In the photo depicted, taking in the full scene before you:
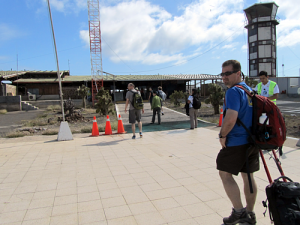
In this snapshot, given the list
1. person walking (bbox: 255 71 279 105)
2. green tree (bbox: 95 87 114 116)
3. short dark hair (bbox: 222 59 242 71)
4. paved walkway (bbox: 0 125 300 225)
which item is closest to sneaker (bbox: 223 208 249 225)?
paved walkway (bbox: 0 125 300 225)

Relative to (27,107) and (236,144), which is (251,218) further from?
(27,107)

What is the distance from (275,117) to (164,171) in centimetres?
255

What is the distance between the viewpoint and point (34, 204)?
313 cm

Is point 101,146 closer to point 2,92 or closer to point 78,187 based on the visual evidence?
point 78,187

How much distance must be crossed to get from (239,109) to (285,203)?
90cm

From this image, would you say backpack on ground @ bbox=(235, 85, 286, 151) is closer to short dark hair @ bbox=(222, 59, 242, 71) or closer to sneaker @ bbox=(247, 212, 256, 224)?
short dark hair @ bbox=(222, 59, 242, 71)

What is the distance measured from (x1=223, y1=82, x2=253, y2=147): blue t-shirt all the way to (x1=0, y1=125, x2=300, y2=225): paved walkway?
0.99 m

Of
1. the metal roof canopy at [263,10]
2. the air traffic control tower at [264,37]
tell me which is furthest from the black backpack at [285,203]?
the metal roof canopy at [263,10]

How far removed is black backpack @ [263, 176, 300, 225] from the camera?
1770 mm

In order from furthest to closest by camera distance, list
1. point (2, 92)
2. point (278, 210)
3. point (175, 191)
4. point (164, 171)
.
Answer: point (2, 92) < point (164, 171) < point (175, 191) < point (278, 210)

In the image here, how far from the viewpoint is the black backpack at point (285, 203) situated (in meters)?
1.77

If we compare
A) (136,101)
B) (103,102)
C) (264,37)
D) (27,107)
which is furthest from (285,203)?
(264,37)

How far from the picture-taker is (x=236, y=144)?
2295 mm

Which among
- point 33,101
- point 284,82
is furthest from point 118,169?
point 284,82
